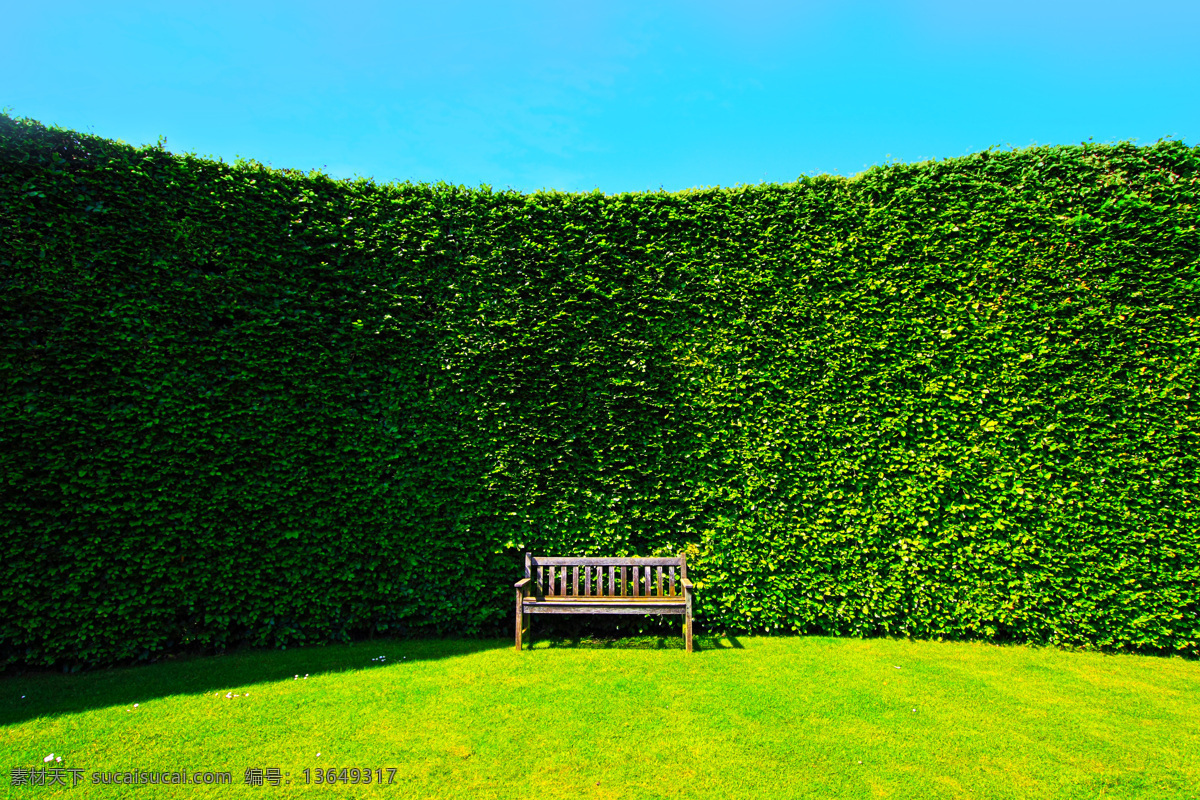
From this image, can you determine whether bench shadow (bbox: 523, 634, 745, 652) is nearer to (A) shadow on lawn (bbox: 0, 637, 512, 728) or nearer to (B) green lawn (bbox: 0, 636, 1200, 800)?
(B) green lawn (bbox: 0, 636, 1200, 800)

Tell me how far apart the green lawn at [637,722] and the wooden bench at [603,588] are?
1.40 ft

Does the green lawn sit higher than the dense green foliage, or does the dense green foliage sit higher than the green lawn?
the dense green foliage

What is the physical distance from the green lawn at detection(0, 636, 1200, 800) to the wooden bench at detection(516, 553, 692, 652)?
1.40 ft

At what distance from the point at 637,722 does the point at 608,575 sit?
93.0 inches

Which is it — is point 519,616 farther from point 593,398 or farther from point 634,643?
point 593,398

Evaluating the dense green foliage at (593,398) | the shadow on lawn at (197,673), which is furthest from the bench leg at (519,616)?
the dense green foliage at (593,398)

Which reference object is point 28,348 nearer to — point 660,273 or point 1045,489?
point 660,273

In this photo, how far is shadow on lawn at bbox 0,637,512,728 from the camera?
4.74m

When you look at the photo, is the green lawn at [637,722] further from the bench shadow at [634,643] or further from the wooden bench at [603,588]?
the wooden bench at [603,588]

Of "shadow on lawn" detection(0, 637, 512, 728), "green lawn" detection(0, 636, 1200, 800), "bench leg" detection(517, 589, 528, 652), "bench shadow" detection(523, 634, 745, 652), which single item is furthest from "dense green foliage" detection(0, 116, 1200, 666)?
"green lawn" detection(0, 636, 1200, 800)

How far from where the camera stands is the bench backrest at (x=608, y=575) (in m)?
6.21

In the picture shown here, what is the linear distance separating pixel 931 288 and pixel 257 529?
7.46 m

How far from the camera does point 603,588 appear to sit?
261 inches

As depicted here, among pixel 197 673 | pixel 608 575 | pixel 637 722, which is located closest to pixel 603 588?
pixel 608 575
